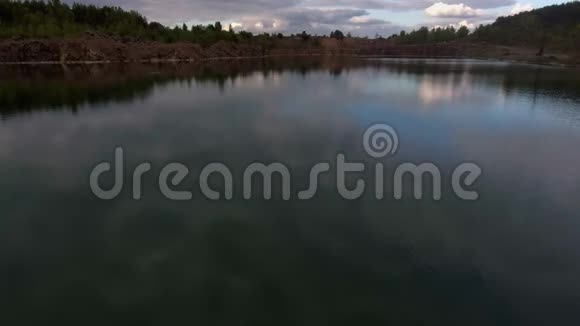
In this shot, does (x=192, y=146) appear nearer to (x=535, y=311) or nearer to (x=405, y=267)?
(x=405, y=267)

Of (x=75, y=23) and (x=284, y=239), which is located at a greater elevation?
(x=75, y=23)

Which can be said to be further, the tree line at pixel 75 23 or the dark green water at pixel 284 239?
the tree line at pixel 75 23

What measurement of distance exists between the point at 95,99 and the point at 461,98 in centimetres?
5501

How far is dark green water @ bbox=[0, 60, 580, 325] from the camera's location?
1149 centimetres

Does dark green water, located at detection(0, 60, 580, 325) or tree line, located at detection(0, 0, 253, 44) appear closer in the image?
dark green water, located at detection(0, 60, 580, 325)

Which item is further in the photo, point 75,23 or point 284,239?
point 75,23

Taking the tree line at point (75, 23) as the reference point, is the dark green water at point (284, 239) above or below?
below

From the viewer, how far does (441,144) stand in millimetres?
28672

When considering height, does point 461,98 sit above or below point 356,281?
above

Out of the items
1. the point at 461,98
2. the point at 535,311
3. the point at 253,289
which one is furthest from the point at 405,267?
the point at 461,98

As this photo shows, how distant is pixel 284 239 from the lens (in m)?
15.3

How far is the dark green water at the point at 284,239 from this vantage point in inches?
452

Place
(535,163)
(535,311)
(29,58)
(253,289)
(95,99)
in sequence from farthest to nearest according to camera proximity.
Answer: (29,58) < (95,99) < (535,163) < (253,289) < (535,311)

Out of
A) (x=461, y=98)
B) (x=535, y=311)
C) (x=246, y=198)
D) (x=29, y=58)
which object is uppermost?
(x=29, y=58)
